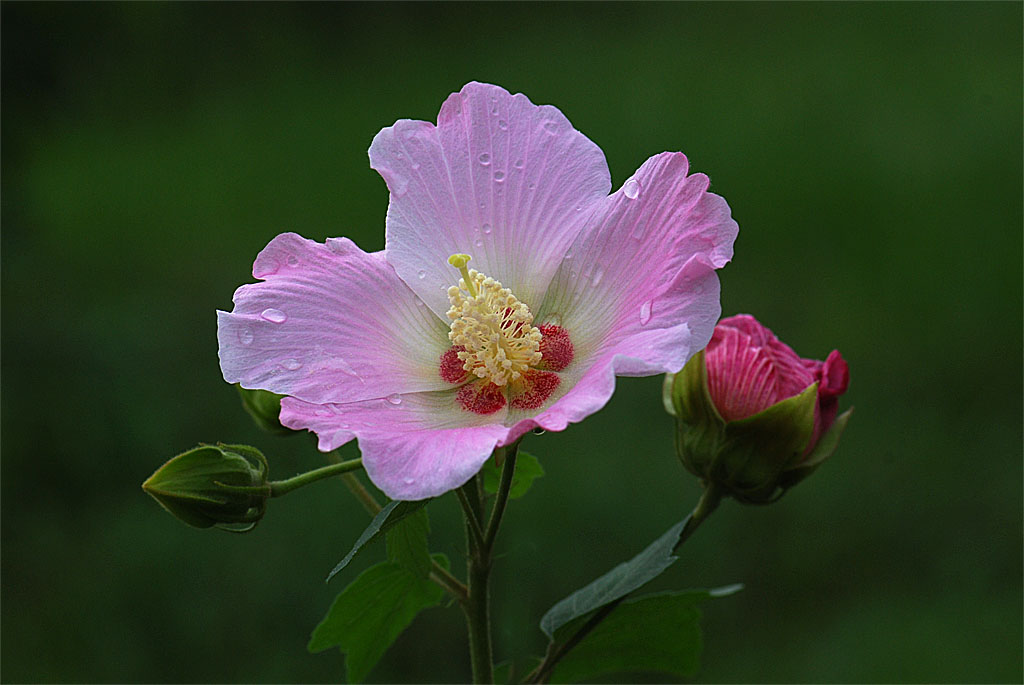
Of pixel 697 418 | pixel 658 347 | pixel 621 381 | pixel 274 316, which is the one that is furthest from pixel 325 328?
pixel 621 381

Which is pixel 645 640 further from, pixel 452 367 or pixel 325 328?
pixel 325 328

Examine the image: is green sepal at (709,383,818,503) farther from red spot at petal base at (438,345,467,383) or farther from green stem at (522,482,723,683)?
red spot at petal base at (438,345,467,383)

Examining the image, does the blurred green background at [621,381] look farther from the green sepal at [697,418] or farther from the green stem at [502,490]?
the green sepal at [697,418]

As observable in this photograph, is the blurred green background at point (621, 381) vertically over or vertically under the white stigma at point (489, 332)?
under

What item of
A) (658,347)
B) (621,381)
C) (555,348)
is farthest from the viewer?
(621,381)

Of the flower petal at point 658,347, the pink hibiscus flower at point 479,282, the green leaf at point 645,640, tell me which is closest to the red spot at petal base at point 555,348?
the pink hibiscus flower at point 479,282

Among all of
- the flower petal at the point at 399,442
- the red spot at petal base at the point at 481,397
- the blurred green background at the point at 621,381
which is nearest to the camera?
the flower petal at the point at 399,442
